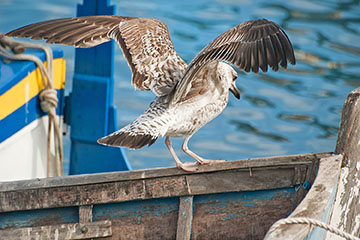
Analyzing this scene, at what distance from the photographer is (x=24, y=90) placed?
14.1 feet

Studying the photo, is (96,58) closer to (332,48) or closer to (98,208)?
(98,208)

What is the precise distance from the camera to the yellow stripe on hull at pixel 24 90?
4090 millimetres

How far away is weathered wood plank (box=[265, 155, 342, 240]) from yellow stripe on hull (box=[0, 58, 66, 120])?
2.16 m

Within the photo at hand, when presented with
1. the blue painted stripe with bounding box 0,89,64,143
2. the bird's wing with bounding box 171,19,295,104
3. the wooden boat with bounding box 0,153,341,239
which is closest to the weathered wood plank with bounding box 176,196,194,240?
the wooden boat with bounding box 0,153,341,239

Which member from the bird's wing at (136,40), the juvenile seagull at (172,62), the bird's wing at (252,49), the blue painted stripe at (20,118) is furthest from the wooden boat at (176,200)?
the blue painted stripe at (20,118)

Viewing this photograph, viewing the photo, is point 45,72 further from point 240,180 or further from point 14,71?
point 240,180

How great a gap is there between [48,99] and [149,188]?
5.61ft

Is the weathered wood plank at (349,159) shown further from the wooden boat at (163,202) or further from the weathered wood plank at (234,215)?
the weathered wood plank at (234,215)

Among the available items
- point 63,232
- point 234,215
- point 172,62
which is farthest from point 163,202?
point 172,62

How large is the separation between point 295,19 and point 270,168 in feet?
25.8

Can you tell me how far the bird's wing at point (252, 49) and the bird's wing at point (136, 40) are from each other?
1.30 feet

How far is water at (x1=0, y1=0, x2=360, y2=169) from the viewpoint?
7.20 meters

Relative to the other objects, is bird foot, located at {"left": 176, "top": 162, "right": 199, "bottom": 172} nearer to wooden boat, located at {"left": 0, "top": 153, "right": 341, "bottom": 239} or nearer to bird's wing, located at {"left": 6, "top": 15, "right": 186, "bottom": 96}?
wooden boat, located at {"left": 0, "top": 153, "right": 341, "bottom": 239}

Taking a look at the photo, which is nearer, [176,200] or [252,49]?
[252,49]
